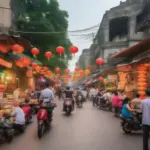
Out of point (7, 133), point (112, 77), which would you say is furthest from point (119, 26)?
point (7, 133)

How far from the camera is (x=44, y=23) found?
107 feet

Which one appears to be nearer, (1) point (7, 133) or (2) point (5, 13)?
(1) point (7, 133)

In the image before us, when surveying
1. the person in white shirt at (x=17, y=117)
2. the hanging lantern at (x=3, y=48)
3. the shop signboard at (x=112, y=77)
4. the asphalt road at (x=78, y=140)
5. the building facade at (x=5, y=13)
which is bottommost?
the asphalt road at (x=78, y=140)

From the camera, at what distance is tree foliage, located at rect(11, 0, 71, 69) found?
33281mm

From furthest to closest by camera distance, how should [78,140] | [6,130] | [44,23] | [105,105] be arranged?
[44,23]
[105,105]
[78,140]
[6,130]

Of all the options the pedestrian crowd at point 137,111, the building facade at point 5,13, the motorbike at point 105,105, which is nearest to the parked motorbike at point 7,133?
the pedestrian crowd at point 137,111

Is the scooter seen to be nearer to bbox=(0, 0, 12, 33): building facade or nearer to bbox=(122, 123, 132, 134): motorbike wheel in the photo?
bbox=(122, 123, 132, 134): motorbike wheel

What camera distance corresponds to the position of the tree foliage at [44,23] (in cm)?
3328

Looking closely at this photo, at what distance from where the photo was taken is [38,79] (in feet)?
129

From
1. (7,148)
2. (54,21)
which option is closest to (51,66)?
(54,21)

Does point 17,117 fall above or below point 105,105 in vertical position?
above

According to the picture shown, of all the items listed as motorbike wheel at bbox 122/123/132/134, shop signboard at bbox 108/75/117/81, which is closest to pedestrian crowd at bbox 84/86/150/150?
motorbike wheel at bbox 122/123/132/134

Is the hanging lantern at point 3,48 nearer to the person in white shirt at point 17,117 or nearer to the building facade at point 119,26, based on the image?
the person in white shirt at point 17,117

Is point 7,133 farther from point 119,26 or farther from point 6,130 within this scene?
point 119,26
